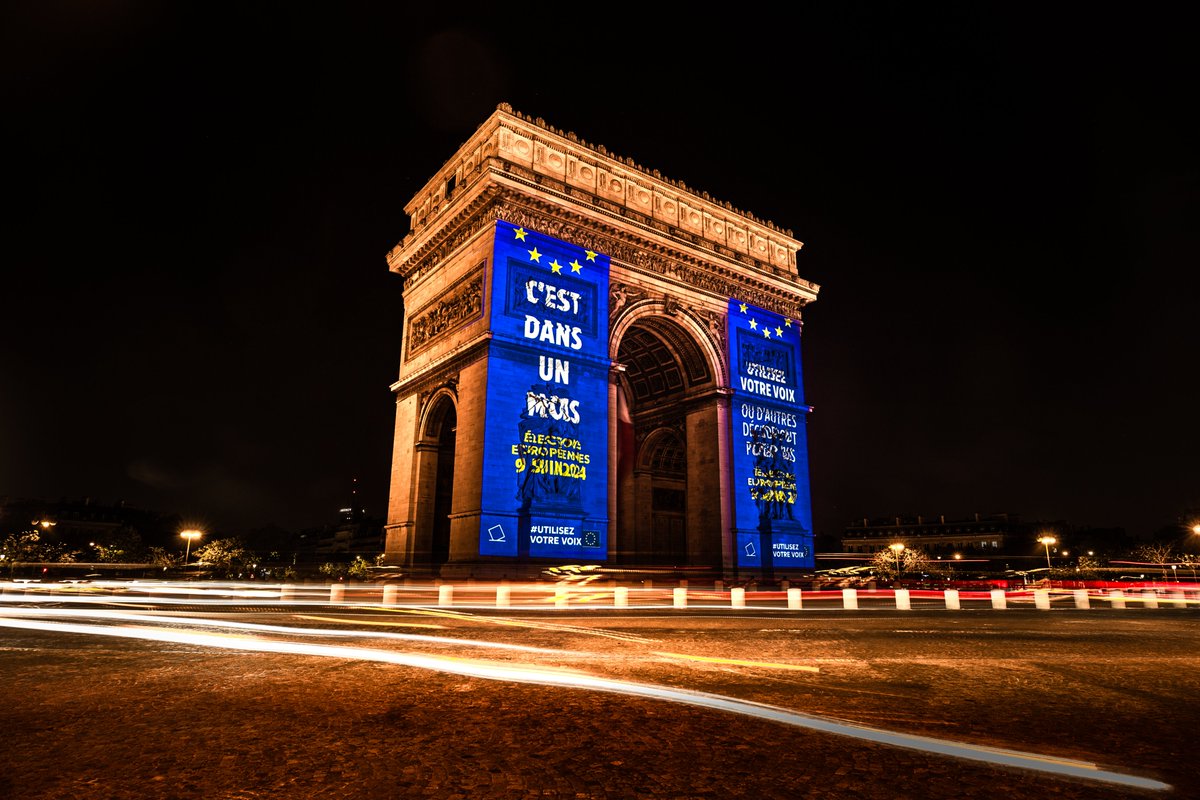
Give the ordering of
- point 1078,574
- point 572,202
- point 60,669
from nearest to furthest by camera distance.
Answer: point 60,669, point 572,202, point 1078,574

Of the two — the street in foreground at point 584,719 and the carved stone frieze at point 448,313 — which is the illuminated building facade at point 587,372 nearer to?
the carved stone frieze at point 448,313

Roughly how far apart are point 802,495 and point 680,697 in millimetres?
32674

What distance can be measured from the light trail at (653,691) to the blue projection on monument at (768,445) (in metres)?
27.1

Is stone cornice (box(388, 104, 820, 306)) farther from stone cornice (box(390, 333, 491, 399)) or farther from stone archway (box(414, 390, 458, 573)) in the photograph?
stone archway (box(414, 390, 458, 573))

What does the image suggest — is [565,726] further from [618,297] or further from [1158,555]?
[1158,555]

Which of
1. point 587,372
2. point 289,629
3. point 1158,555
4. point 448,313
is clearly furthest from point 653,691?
point 1158,555

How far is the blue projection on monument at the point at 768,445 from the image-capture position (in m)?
33.5

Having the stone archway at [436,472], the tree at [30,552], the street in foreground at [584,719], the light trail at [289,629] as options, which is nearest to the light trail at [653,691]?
the street in foreground at [584,719]

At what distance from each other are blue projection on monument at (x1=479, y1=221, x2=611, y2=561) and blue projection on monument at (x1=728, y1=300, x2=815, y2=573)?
831 cm

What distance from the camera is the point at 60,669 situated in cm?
597

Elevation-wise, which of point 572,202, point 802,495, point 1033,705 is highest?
point 572,202

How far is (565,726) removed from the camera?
415cm

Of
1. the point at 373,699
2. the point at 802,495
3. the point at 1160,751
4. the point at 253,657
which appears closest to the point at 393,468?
the point at 802,495

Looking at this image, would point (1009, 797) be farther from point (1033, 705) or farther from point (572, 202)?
point (572, 202)
